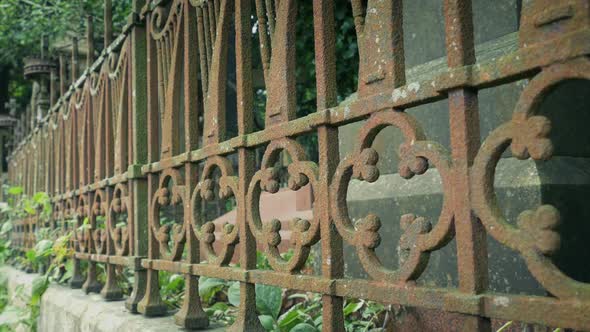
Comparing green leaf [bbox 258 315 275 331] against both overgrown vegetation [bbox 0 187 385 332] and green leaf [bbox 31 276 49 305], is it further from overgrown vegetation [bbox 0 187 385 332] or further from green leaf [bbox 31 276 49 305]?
green leaf [bbox 31 276 49 305]

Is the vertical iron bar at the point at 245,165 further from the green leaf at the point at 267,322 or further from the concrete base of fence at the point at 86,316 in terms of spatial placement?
the concrete base of fence at the point at 86,316

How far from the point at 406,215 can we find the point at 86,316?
72.7 inches

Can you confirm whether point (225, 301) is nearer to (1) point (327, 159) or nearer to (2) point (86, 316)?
(2) point (86, 316)

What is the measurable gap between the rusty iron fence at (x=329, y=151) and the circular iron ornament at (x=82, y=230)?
0.41m

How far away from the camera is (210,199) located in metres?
1.75

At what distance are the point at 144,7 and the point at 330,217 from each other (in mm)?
1495

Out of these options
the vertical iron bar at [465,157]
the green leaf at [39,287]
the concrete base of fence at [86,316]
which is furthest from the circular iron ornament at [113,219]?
the vertical iron bar at [465,157]

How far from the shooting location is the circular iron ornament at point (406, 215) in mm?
991

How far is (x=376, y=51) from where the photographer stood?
1.14 metres

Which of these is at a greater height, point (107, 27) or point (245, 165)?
point (107, 27)

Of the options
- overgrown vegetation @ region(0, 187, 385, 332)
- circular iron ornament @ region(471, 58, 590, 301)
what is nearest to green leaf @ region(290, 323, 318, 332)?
overgrown vegetation @ region(0, 187, 385, 332)

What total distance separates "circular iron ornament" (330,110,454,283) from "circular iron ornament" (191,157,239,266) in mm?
462

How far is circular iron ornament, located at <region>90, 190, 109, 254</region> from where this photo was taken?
2.79m

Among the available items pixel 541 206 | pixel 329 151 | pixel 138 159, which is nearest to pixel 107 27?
pixel 138 159
